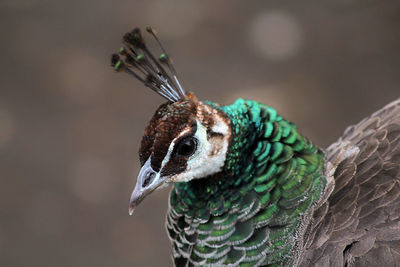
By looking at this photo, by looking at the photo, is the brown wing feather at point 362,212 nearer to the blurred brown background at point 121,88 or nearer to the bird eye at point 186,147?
the bird eye at point 186,147

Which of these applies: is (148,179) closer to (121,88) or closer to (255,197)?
(255,197)

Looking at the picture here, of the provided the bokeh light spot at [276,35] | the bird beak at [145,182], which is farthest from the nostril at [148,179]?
the bokeh light spot at [276,35]

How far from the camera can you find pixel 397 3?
379 centimetres

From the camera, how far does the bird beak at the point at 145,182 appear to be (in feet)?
5.11

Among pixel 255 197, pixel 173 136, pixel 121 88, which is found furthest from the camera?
pixel 121 88

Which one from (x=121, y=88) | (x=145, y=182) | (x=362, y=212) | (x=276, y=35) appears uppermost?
(x=276, y=35)

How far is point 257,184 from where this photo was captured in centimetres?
169

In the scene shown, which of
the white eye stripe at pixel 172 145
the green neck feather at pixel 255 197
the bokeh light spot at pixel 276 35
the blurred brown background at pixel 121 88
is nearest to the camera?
the white eye stripe at pixel 172 145

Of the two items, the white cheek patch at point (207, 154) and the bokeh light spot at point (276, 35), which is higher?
the bokeh light spot at point (276, 35)

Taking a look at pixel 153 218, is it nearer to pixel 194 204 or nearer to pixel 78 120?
pixel 78 120

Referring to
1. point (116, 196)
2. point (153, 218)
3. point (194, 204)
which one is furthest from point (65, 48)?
point (194, 204)

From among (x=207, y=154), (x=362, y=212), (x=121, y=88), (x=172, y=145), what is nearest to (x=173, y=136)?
(x=172, y=145)

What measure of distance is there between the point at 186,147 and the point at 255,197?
1.08ft

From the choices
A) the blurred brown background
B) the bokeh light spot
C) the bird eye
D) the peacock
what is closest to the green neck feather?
the peacock
